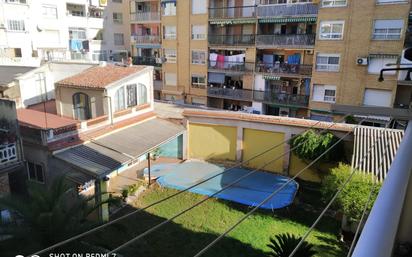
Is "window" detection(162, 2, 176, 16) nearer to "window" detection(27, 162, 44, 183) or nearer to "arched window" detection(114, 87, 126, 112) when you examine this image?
"arched window" detection(114, 87, 126, 112)

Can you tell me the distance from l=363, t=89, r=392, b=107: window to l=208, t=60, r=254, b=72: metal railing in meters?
11.2

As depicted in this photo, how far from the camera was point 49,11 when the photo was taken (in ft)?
136

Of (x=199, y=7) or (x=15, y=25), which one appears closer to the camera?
(x=199, y=7)

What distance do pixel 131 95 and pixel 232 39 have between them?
1606 cm

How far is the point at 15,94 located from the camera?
25344mm

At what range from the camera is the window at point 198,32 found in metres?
36.3

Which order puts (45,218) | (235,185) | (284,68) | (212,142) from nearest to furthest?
1. (45,218)
2. (235,185)
3. (212,142)
4. (284,68)

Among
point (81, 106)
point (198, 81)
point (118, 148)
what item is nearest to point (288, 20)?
point (198, 81)

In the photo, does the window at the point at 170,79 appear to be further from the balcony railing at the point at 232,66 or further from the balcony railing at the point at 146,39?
the balcony railing at the point at 232,66

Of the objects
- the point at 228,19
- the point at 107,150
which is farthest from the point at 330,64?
the point at 107,150

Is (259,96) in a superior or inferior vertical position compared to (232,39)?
inferior

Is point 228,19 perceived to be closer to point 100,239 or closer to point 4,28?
point 4,28

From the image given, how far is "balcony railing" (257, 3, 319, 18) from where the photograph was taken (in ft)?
96.5

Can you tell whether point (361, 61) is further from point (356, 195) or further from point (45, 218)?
point (45, 218)
